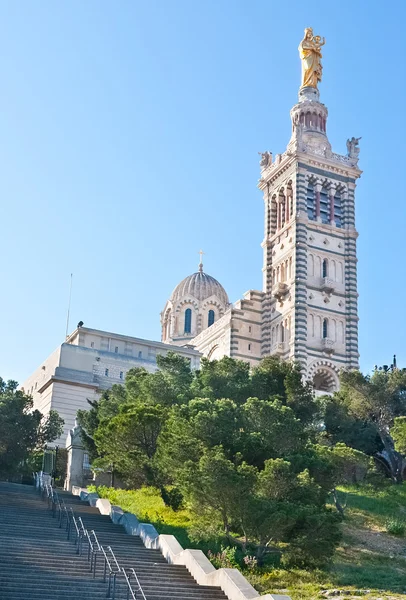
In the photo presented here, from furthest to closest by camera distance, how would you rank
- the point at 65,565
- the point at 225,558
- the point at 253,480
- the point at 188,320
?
the point at 188,320 → the point at 253,480 → the point at 225,558 → the point at 65,565

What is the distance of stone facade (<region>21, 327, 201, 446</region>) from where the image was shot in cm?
4878

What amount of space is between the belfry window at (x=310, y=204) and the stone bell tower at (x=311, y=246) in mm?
71

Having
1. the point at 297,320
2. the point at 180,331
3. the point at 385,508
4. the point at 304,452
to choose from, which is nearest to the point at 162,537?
the point at 304,452

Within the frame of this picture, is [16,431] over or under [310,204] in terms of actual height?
under

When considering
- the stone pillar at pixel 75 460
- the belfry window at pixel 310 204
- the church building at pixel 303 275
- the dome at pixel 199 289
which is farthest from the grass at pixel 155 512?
the dome at pixel 199 289

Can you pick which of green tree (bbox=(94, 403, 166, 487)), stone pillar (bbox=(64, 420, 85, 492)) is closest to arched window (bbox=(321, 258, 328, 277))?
stone pillar (bbox=(64, 420, 85, 492))

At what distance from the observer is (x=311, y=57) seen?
70562 millimetres

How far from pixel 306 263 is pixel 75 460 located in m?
31.9

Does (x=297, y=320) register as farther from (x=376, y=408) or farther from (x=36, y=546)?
(x=36, y=546)

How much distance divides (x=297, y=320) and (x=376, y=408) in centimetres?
1911

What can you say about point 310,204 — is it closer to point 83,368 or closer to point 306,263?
point 306,263

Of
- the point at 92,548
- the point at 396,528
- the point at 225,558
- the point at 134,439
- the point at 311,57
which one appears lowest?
the point at 225,558

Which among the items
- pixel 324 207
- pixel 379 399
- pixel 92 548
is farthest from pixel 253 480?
pixel 324 207

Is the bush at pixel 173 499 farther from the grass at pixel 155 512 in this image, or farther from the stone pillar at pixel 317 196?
the stone pillar at pixel 317 196
